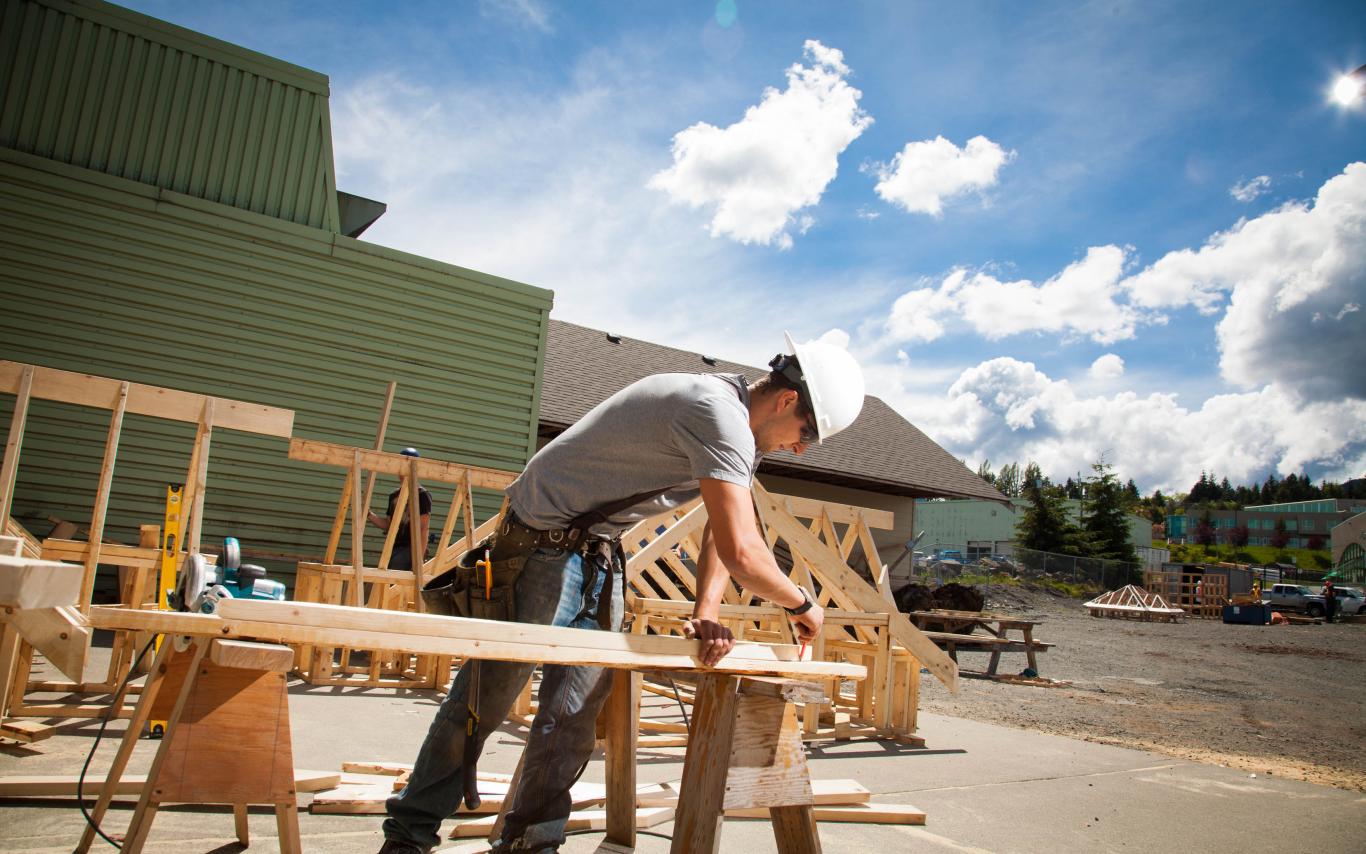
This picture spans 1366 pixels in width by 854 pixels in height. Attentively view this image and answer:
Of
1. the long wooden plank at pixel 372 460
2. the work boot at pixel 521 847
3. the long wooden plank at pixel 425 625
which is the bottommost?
the work boot at pixel 521 847

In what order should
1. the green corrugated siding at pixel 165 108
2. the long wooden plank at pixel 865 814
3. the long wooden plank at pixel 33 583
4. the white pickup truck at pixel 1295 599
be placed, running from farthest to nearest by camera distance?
the white pickup truck at pixel 1295 599 < the green corrugated siding at pixel 165 108 < the long wooden plank at pixel 865 814 < the long wooden plank at pixel 33 583

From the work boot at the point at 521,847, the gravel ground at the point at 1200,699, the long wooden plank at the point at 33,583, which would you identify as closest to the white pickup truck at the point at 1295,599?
the gravel ground at the point at 1200,699

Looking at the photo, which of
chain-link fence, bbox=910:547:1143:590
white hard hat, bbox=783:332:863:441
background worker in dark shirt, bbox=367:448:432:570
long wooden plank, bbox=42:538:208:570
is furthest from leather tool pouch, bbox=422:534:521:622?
chain-link fence, bbox=910:547:1143:590

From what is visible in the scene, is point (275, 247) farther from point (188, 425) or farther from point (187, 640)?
point (187, 640)

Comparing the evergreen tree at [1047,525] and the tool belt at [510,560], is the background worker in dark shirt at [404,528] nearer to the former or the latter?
the tool belt at [510,560]

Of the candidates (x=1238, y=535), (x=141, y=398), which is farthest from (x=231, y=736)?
(x=1238, y=535)

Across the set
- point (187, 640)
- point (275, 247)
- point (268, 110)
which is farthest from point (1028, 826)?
point (268, 110)

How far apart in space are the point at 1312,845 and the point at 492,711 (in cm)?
429

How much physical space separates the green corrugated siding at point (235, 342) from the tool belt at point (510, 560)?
28.8 feet

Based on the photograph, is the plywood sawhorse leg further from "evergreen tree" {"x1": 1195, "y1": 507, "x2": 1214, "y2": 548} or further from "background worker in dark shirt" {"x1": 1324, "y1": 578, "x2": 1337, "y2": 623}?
"evergreen tree" {"x1": 1195, "y1": 507, "x2": 1214, "y2": 548}

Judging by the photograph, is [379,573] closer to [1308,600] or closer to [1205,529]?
[1308,600]

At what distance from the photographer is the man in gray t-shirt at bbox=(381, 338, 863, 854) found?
2445mm

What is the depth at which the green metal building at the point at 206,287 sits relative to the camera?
9867mm

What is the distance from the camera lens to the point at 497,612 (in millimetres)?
2758
